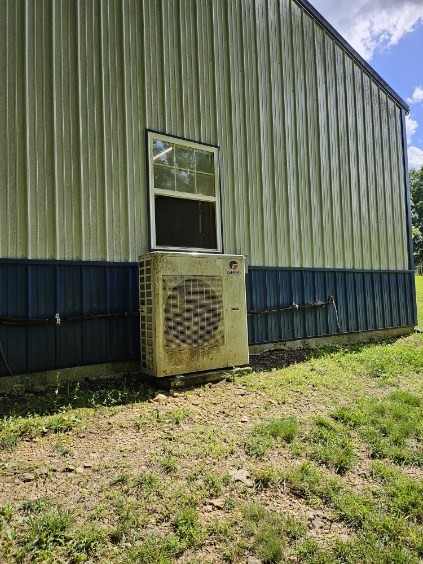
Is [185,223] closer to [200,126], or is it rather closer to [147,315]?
[200,126]

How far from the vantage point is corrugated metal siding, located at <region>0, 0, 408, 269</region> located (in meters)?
3.92

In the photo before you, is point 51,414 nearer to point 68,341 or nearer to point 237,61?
point 68,341

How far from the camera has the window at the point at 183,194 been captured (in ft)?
15.5

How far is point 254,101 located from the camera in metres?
5.81

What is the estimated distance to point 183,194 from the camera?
4941 millimetres

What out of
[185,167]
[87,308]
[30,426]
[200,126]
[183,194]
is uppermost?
[200,126]

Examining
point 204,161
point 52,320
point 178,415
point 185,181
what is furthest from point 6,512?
point 204,161

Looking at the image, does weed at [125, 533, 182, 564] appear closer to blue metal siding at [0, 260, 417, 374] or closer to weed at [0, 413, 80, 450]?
weed at [0, 413, 80, 450]

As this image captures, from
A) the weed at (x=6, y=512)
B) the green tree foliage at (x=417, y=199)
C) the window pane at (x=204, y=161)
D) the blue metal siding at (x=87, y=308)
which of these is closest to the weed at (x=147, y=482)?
the weed at (x=6, y=512)

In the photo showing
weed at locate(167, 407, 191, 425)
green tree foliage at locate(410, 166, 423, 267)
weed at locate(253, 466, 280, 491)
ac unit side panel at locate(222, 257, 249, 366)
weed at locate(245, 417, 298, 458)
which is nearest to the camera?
weed at locate(253, 466, 280, 491)

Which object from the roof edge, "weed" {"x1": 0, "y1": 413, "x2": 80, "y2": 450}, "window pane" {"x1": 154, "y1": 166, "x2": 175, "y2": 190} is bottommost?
"weed" {"x1": 0, "y1": 413, "x2": 80, "y2": 450}

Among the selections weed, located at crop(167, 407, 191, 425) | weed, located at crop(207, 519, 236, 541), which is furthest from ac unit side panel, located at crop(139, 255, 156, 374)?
weed, located at crop(207, 519, 236, 541)

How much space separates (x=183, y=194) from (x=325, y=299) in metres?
3.11

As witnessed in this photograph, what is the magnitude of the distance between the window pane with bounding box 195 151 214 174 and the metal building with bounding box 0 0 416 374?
0.02 m
